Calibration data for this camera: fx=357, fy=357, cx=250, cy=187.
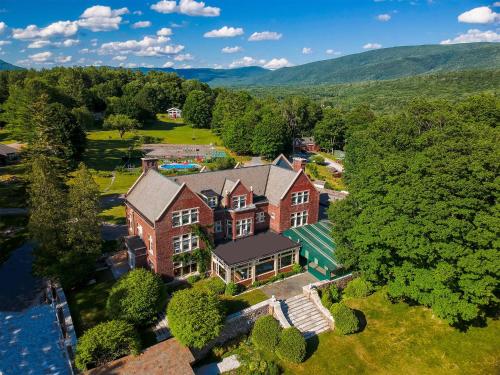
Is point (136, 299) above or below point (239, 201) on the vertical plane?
below

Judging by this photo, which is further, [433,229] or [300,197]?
[300,197]

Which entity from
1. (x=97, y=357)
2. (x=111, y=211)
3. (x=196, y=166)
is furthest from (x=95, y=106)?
(x=97, y=357)

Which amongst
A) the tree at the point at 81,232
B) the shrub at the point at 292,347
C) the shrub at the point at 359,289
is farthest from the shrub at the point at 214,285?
the shrub at the point at 359,289

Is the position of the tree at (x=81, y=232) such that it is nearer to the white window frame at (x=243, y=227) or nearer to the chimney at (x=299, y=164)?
the white window frame at (x=243, y=227)

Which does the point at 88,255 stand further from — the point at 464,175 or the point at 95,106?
the point at 95,106

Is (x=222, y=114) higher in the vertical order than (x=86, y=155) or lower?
higher

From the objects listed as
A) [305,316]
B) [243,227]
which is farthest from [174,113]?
[305,316]

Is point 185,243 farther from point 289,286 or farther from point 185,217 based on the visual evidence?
point 289,286
